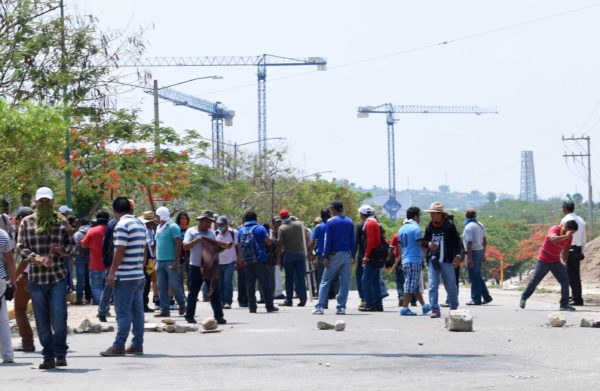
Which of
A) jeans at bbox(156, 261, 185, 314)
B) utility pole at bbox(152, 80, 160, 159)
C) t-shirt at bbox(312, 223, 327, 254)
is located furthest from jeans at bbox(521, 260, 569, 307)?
utility pole at bbox(152, 80, 160, 159)

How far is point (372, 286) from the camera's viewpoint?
2262 cm

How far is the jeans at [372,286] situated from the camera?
2239 cm

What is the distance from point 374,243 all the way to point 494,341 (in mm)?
6429

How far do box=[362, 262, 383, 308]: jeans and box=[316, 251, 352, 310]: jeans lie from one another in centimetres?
68

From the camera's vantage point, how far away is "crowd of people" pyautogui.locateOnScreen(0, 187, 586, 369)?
1356 centimetres

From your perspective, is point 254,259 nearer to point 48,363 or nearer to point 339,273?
point 339,273

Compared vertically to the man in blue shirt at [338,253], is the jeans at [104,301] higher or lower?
lower

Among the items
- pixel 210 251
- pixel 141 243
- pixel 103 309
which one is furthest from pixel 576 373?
pixel 103 309

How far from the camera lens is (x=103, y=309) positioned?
811 inches

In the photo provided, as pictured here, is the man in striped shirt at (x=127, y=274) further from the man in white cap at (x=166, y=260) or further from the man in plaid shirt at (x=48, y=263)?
the man in white cap at (x=166, y=260)

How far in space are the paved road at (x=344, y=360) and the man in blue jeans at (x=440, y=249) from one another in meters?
0.72

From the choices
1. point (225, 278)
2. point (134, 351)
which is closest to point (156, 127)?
point (225, 278)

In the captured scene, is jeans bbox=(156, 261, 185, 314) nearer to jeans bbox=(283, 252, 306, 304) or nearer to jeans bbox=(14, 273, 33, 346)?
jeans bbox=(283, 252, 306, 304)

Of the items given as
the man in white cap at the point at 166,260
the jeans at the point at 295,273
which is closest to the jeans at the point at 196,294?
the man in white cap at the point at 166,260
